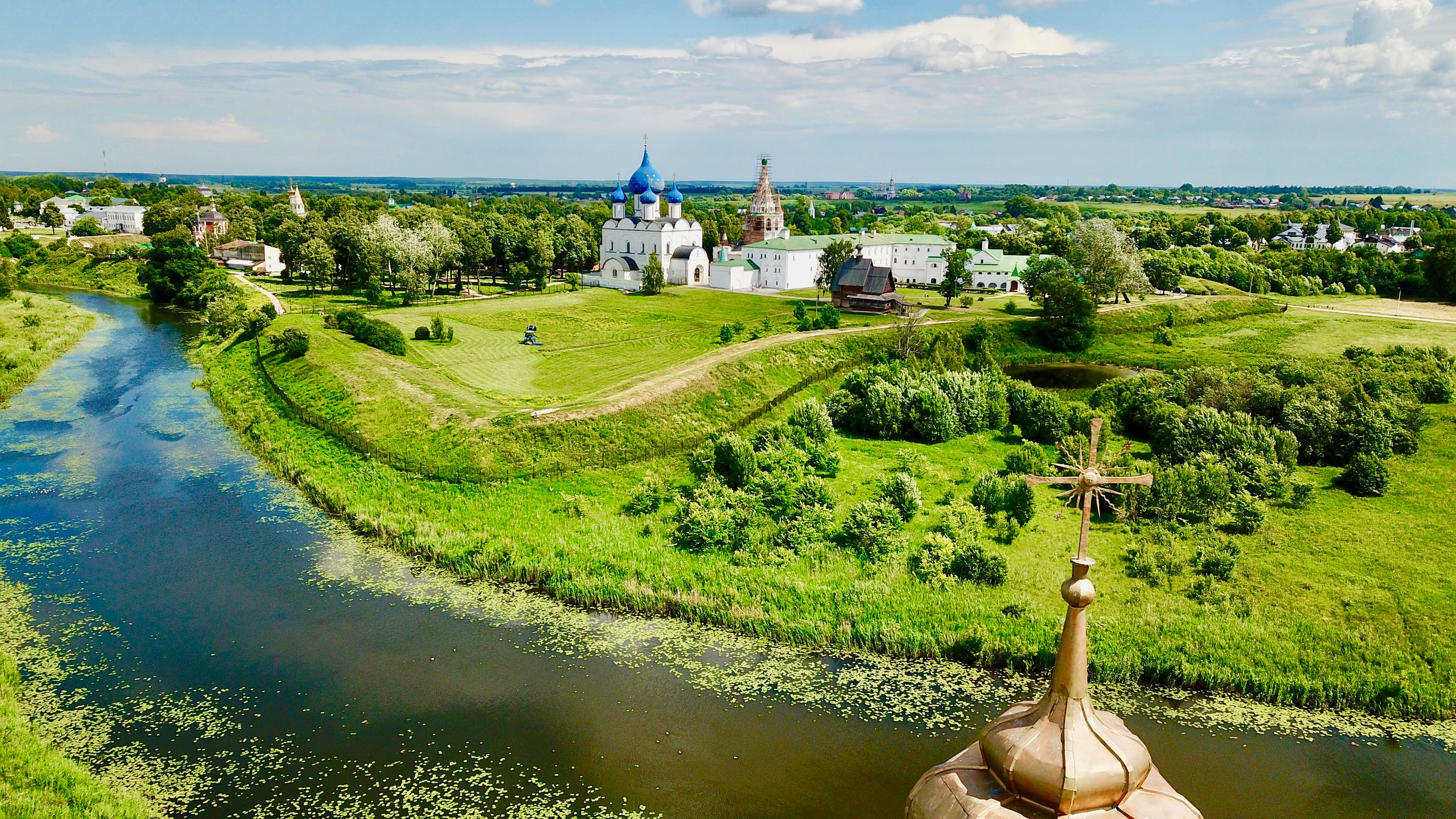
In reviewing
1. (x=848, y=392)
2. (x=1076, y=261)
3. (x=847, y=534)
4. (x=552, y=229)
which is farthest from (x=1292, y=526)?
(x=552, y=229)

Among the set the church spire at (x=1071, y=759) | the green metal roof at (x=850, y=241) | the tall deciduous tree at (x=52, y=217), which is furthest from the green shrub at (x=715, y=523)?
the tall deciduous tree at (x=52, y=217)

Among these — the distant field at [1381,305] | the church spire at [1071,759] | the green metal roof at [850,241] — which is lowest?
the distant field at [1381,305]

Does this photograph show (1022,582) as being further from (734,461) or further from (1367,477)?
(1367,477)

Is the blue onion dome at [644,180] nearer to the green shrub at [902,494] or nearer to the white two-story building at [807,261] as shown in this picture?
the white two-story building at [807,261]

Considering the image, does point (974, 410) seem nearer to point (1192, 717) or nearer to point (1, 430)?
point (1192, 717)

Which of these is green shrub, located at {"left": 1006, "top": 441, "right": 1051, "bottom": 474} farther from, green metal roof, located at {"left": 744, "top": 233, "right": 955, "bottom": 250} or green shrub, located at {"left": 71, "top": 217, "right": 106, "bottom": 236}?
green shrub, located at {"left": 71, "top": 217, "right": 106, "bottom": 236}

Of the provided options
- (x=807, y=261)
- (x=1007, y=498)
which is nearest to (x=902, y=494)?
(x=1007, y=498)

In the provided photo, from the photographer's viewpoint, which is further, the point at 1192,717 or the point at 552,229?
the point at 552,229

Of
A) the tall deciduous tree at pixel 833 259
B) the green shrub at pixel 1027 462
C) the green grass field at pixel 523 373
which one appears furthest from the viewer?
the tall deciduous tree at pixel 833 259
